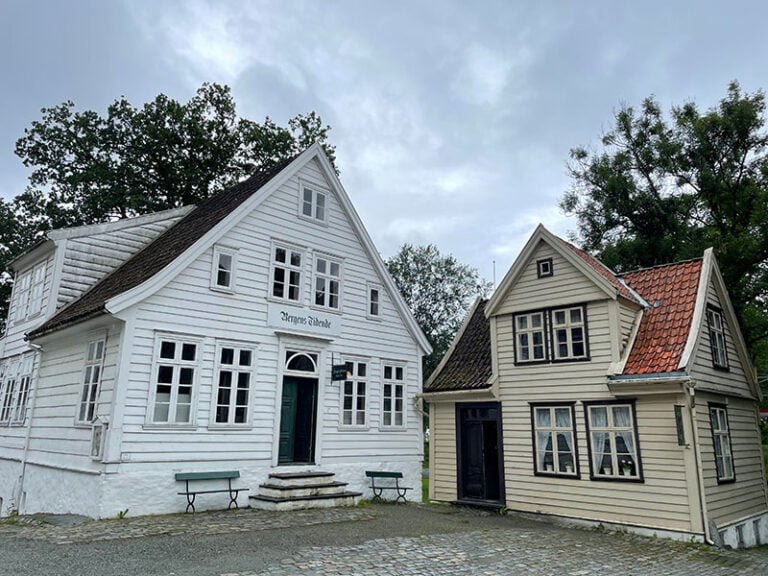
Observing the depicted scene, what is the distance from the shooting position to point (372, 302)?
1758 cm

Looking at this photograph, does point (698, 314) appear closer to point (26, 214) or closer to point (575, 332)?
point (575, 332)

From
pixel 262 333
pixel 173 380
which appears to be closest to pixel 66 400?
→ pixel 173 380

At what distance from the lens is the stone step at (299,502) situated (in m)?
12.8

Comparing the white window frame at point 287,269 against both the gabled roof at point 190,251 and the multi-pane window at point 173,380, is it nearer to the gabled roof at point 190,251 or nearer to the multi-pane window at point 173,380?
the gabled roof at point 190,251

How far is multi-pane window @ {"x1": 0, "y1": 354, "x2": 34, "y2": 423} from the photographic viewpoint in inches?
623

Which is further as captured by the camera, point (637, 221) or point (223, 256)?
point (637, 221)

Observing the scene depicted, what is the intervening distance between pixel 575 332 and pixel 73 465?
11960 mm

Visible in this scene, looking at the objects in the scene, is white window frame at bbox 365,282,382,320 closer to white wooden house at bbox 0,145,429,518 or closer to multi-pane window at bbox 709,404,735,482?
white wooden house at bbox 0,145,429,518

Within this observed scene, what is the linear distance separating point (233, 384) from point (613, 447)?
29.0 feet

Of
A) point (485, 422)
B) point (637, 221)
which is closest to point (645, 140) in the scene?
point (637, 221)

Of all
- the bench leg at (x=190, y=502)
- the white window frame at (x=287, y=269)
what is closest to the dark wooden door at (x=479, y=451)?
the white window frame at (x=287, y=269)

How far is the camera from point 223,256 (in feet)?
46.5

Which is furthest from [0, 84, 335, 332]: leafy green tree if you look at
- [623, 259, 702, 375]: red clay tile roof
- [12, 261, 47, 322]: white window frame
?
[623, 259, 702, 375]: red clay tile roof

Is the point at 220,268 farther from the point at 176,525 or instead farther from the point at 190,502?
the point at 176,525
